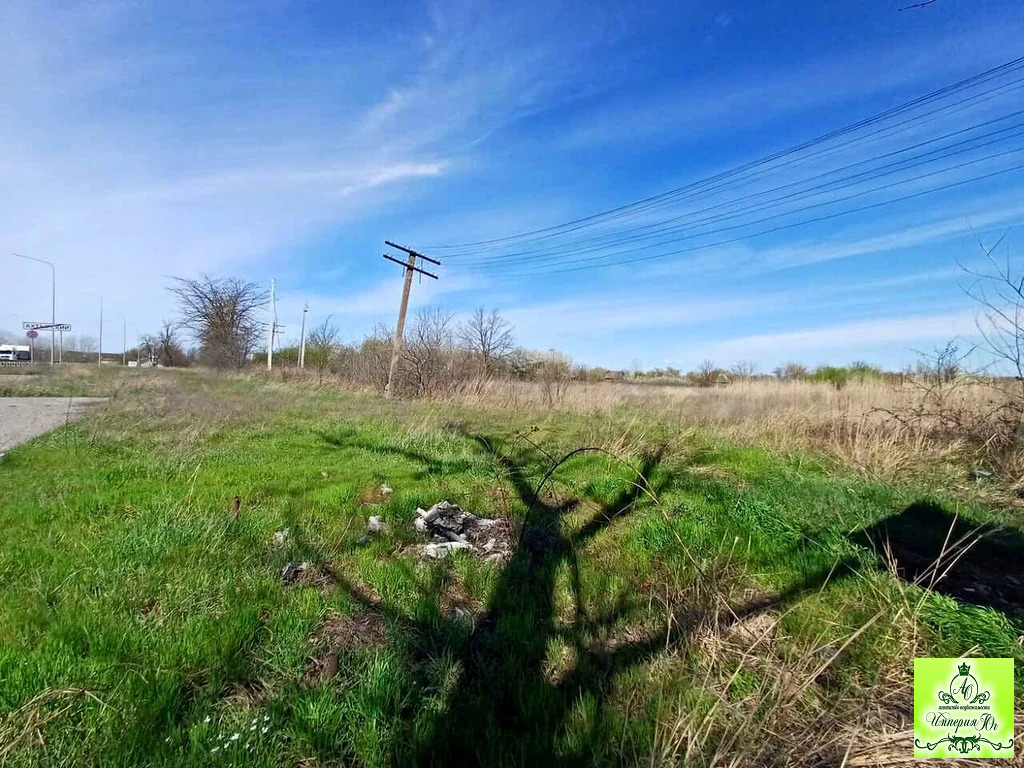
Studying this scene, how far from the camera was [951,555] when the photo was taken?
3.83m

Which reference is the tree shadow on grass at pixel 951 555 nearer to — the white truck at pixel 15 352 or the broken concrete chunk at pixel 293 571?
the broken concrete chunk at pixel 293 571

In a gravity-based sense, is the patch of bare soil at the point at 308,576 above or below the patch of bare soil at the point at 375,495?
below

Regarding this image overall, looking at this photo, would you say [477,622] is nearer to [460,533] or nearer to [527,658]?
[527,658]

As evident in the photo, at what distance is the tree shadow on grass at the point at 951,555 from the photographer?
3.17m

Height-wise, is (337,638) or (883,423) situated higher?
(883,423)

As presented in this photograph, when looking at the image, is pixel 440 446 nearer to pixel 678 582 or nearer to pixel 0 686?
pixel 678 582

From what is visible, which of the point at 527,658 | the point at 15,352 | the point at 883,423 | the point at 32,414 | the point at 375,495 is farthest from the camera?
the point at 15,352

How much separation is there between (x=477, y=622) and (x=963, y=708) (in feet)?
7.62

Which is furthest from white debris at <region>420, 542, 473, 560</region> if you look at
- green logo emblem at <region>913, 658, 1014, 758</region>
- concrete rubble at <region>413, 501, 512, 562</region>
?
green logo emblem at <region>913, 658, 1014, 758</region>

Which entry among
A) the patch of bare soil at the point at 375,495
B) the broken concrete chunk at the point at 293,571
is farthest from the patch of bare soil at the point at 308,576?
the patch of bare soil at the point at 375,495

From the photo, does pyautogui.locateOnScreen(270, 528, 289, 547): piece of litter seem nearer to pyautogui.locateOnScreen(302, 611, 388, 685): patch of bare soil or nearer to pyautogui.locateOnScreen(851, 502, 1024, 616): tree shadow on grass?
pyautogui.locateOnScreen(302, 611, 388, 685): patch of bare soil

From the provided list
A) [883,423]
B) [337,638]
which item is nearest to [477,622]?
[337,638]

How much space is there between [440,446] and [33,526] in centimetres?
500

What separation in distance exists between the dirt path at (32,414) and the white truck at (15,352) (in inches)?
1984
